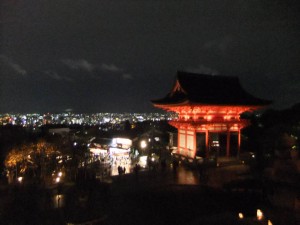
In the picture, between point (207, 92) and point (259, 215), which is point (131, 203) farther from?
point (207, 92)

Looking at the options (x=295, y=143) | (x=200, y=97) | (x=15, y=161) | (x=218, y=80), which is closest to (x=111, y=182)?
(x=200, y=97)

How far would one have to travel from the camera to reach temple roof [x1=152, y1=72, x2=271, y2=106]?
2198 cm

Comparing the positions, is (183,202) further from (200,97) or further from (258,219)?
(200,97)

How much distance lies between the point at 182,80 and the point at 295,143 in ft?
43.2

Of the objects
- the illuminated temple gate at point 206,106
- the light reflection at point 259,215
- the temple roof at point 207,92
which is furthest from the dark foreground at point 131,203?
the temple roof at point 207,92

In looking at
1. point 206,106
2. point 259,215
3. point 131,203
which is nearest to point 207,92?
point 206,106

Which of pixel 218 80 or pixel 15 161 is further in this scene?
pixel 218 80

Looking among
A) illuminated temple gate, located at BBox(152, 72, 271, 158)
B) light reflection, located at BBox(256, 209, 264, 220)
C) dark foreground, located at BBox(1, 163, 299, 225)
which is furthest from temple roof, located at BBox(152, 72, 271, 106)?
light reflection, located at BBox(256, 209, 264, 220)

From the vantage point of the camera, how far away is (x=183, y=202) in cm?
1363

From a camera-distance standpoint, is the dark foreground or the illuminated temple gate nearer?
the dark foreground

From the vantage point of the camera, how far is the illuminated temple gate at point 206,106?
21.6 meters

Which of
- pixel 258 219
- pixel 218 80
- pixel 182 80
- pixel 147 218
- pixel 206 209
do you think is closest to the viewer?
pixel 258 219

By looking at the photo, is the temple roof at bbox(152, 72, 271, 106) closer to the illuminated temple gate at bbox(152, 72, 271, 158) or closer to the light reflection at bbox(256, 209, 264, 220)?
the illuminated temple gate at bbox(152, 72, 271, 158)

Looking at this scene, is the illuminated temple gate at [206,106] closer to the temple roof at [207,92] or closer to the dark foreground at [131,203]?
the temple roof at [207,92]
